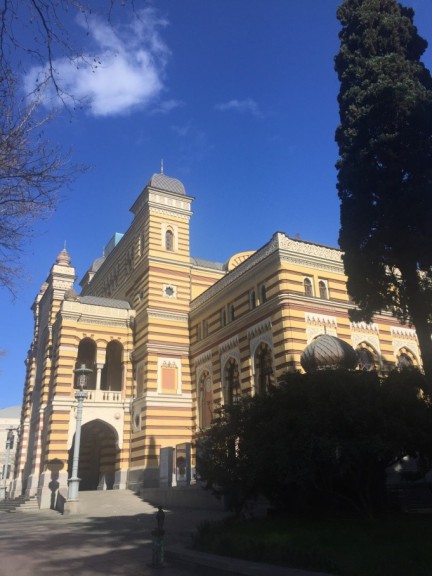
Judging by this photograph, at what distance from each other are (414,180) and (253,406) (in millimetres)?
8080

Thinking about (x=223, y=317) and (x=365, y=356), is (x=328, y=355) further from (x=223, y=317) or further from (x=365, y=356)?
(x=223, y=317)

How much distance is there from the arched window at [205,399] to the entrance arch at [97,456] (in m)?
5.58

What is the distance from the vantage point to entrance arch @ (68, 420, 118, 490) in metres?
31.7

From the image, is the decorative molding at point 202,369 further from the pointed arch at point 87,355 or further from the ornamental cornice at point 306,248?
the ornamental cornice at point 306,248

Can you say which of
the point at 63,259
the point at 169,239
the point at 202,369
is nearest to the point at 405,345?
the point at 202,369

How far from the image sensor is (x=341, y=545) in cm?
949

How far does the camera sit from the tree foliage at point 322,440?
11.4 meters

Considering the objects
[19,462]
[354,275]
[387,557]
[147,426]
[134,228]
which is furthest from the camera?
[19,462]

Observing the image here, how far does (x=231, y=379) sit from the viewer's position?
2711cm

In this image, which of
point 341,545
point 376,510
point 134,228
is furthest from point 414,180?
point 134,228

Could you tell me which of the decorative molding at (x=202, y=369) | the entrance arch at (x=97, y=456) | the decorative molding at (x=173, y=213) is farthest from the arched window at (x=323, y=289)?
the entrance arch at (x=97, y=456)

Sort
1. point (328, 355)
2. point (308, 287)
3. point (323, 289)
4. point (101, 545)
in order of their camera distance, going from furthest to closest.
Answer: point (323, 289), point (308, 287), point (328, 355), point (101, 545)

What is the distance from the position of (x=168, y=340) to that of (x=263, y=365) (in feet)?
27.1

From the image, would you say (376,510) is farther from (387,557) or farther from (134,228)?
(134,228)
